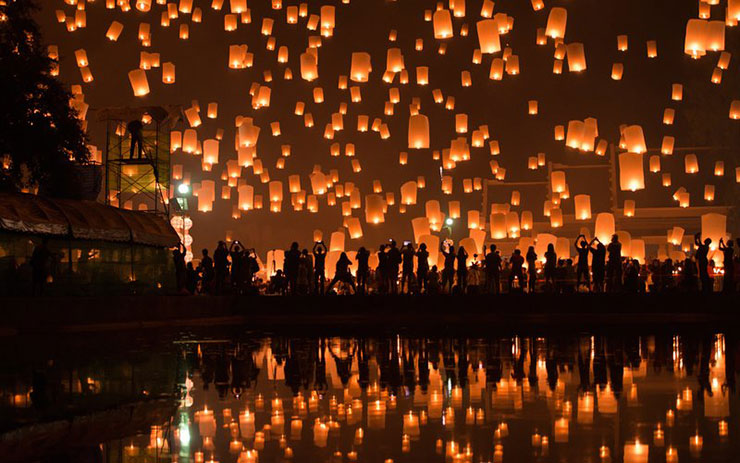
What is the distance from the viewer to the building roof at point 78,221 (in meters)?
15.6

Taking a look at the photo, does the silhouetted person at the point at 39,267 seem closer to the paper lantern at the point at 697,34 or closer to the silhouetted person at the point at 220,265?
the silhouetted person at the point at 220,265

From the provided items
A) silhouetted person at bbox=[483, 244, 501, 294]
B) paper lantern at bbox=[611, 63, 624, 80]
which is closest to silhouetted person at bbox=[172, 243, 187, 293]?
silhouetted person at bbox=[483, 244, 501, 294]

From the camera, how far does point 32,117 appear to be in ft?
65.9

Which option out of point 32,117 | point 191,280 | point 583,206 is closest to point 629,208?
point 583,206

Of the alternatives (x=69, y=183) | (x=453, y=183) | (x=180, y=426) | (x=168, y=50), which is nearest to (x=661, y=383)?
(x=180, y=426)

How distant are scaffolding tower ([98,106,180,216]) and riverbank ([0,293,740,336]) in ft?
18.1

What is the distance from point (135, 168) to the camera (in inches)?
919

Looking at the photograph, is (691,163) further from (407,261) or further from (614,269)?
(407,261)

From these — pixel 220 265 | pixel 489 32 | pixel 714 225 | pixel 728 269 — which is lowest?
pixel 728 269

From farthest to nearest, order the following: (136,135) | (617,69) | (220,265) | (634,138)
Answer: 1. (617,69)
2. (634,138)
3. (136,135)
4. (220,265)

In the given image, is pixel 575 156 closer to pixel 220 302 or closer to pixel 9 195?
pixel 220 302

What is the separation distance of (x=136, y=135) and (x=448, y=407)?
17.6 meters

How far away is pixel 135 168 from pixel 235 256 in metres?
4.94

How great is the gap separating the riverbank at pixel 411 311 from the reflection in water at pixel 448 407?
5.54m
